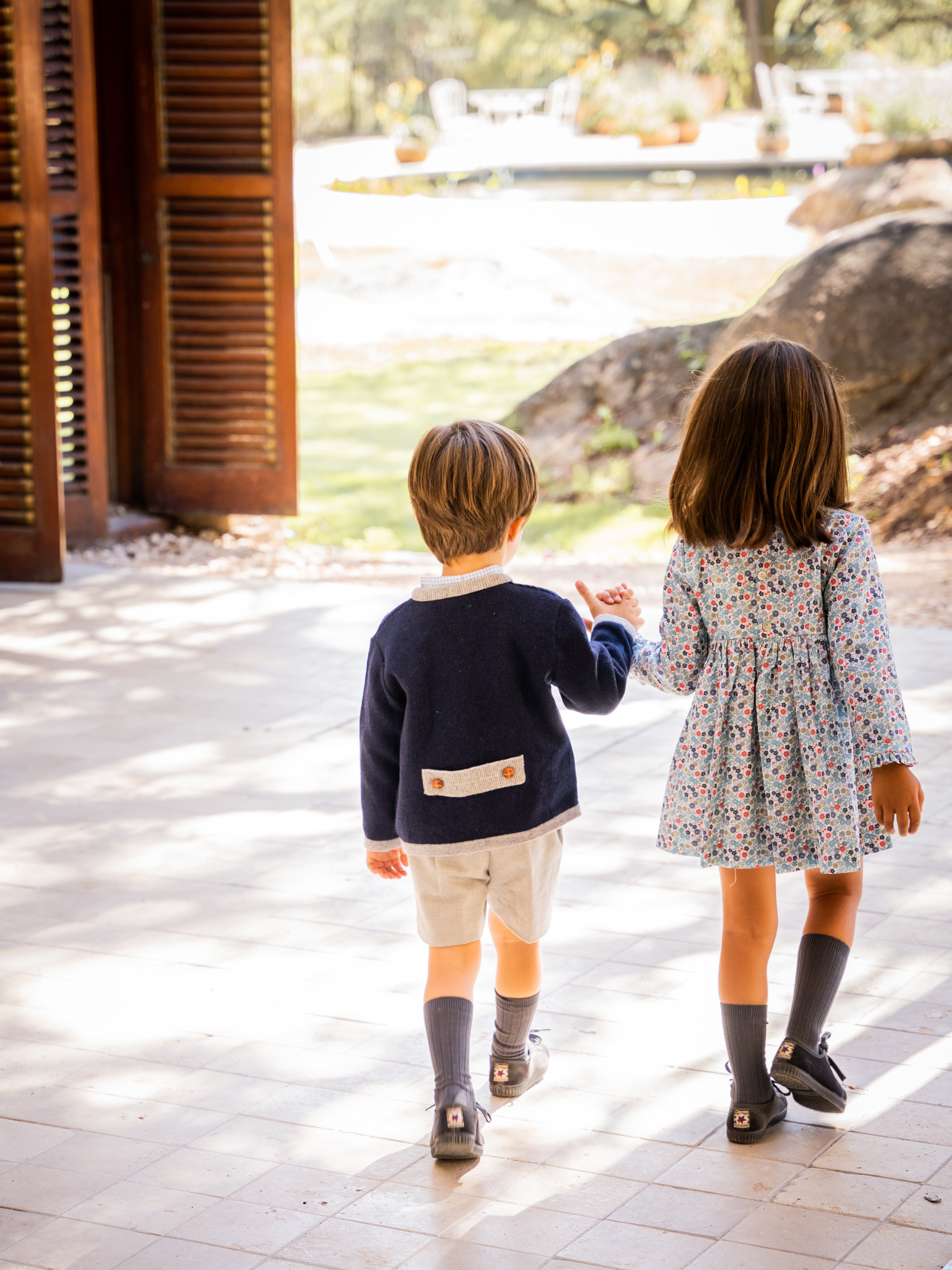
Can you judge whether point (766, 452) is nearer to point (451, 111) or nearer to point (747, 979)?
point (747, 979)

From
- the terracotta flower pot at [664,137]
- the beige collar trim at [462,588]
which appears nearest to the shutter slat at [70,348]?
the beige collar trim at [462,588]

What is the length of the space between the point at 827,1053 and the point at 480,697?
3.30 ft

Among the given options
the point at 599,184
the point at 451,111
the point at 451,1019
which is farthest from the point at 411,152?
the point at 451,1019

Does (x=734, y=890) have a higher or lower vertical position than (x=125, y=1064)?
higher

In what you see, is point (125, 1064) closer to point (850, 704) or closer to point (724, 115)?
point (850, 704)

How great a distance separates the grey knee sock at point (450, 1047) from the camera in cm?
278

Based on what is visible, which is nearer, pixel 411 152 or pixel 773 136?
pixel 773 136

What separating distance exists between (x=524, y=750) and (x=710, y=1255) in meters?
0.87

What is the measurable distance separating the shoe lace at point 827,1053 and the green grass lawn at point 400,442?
5177mm

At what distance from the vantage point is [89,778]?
504cm

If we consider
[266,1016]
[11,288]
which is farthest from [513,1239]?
[11,288]

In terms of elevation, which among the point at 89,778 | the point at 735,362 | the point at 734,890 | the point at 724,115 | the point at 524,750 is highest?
the point at 724,115

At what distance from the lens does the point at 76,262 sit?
26.8 feet

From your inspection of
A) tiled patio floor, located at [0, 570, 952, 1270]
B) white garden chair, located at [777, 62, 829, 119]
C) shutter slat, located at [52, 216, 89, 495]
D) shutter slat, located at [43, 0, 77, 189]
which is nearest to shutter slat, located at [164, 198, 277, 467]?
shutter slat, located at [52, 216, 89, 495]
